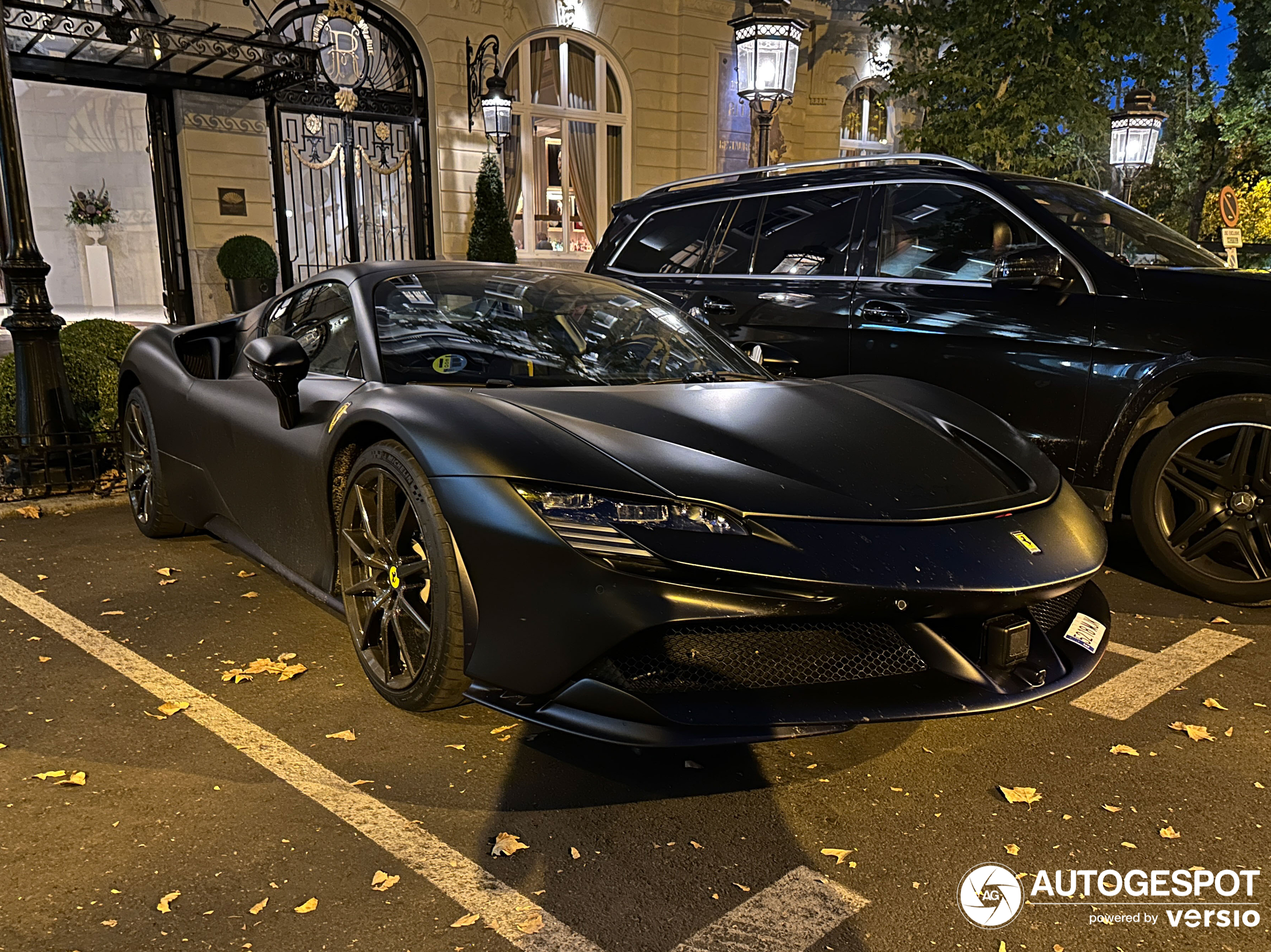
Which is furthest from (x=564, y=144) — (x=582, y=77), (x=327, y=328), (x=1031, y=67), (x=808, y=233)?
(x=327, y=328)

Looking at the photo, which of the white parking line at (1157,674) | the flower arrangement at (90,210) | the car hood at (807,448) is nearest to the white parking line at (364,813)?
the car hood at (807,448)

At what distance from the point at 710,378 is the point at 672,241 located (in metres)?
2.97

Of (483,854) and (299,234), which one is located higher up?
(299,234)

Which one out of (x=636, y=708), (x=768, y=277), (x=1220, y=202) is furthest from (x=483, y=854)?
(x=1220, y=202)

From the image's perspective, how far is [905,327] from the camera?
4922 mm

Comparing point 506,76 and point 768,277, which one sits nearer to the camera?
point 768,277

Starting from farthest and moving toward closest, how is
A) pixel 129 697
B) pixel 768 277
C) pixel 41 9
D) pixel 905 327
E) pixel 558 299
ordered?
1. pixel 41 9
2. pixel 768 277
3. pixel 905 327
4. pixel 558 299
5. pixel 129 697

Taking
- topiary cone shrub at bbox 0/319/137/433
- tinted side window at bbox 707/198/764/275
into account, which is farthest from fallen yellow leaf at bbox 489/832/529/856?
topiary cone shrub at bbox 0/319/137/433

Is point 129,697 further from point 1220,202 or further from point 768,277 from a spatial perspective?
point 1220,202

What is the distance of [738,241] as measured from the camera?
585cm

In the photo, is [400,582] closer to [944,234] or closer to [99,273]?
[944,234]

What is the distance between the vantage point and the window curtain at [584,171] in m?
17.6

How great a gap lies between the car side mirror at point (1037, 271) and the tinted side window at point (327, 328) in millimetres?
2782

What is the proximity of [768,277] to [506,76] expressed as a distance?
12627 mm
